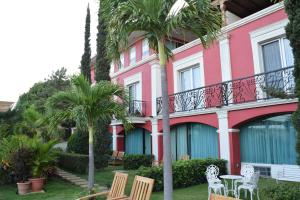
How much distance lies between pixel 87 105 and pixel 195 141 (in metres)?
7.01

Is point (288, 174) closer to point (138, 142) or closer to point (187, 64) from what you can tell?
point (187, 64)

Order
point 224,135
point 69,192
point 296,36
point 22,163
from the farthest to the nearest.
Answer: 1. point 224,135
2. point 22,163
3. point 69,192
4. point 296,36

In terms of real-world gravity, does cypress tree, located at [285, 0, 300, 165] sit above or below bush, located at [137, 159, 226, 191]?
above

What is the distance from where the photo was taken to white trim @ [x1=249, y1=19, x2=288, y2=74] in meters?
11.3

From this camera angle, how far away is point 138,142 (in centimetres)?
1866

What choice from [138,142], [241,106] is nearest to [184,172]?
[241,106]

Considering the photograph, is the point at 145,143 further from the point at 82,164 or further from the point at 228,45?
the point at 228,45

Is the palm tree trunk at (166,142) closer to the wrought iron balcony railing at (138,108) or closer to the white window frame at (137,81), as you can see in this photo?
the wrought iron balcony railing at (138,108)

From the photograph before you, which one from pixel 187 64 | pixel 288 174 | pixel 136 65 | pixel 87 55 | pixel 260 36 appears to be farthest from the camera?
pixel 87 55

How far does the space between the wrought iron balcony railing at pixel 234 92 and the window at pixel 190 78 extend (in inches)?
33.4

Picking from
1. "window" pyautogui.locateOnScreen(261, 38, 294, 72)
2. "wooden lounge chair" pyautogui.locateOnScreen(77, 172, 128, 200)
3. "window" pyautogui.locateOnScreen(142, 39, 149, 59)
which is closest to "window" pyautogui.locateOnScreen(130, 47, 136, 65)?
"window" pyautogui.locateOnScreen(142, 39, 149, 59)

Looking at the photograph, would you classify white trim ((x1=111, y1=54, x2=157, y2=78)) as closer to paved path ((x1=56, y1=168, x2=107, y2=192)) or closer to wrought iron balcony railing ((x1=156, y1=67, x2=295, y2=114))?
wrought iron balcony railing ((x1=156, y1=67, x2=295, y2=114))

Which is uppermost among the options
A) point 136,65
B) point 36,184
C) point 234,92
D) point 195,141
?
point 136,65

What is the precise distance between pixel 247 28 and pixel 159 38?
324 inches
